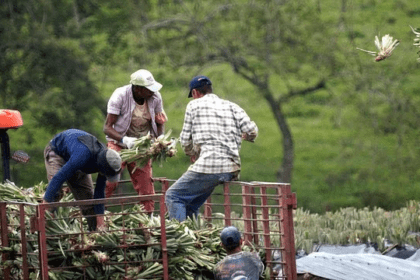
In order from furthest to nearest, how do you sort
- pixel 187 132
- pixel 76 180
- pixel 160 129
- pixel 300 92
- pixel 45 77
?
pixel 300 92 → pixel 45 77 → pixel 160 129 → pixel 187 132 → pixel 76 180

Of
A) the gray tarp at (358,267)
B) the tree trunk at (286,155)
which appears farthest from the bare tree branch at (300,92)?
the gray tarp at (358,267)

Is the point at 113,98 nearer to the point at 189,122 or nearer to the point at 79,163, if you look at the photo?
the point at 189,122

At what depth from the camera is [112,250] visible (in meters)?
6.66

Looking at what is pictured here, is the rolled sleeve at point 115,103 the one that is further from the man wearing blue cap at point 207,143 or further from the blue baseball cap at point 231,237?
the blue baseball cap at point 231,237

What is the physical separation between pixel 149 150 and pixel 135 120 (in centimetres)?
69

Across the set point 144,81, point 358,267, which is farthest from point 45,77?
point 358,267

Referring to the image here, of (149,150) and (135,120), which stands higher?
(135,120)

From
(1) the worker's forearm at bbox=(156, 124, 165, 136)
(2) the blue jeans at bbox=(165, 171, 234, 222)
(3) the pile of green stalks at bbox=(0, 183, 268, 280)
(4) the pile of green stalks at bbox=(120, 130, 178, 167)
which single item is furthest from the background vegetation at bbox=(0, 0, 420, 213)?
(3) the pile of green stalks at bbox=(0, 183, 268, 280)

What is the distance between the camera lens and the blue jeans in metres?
7.92

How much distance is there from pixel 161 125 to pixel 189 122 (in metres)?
0.73

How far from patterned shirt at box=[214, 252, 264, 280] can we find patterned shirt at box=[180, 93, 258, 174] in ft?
3.77

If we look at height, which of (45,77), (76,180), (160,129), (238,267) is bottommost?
(238,267)

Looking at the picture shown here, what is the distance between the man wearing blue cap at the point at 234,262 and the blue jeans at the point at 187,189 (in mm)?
1008

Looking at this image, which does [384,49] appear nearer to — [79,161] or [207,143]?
[207,143]
